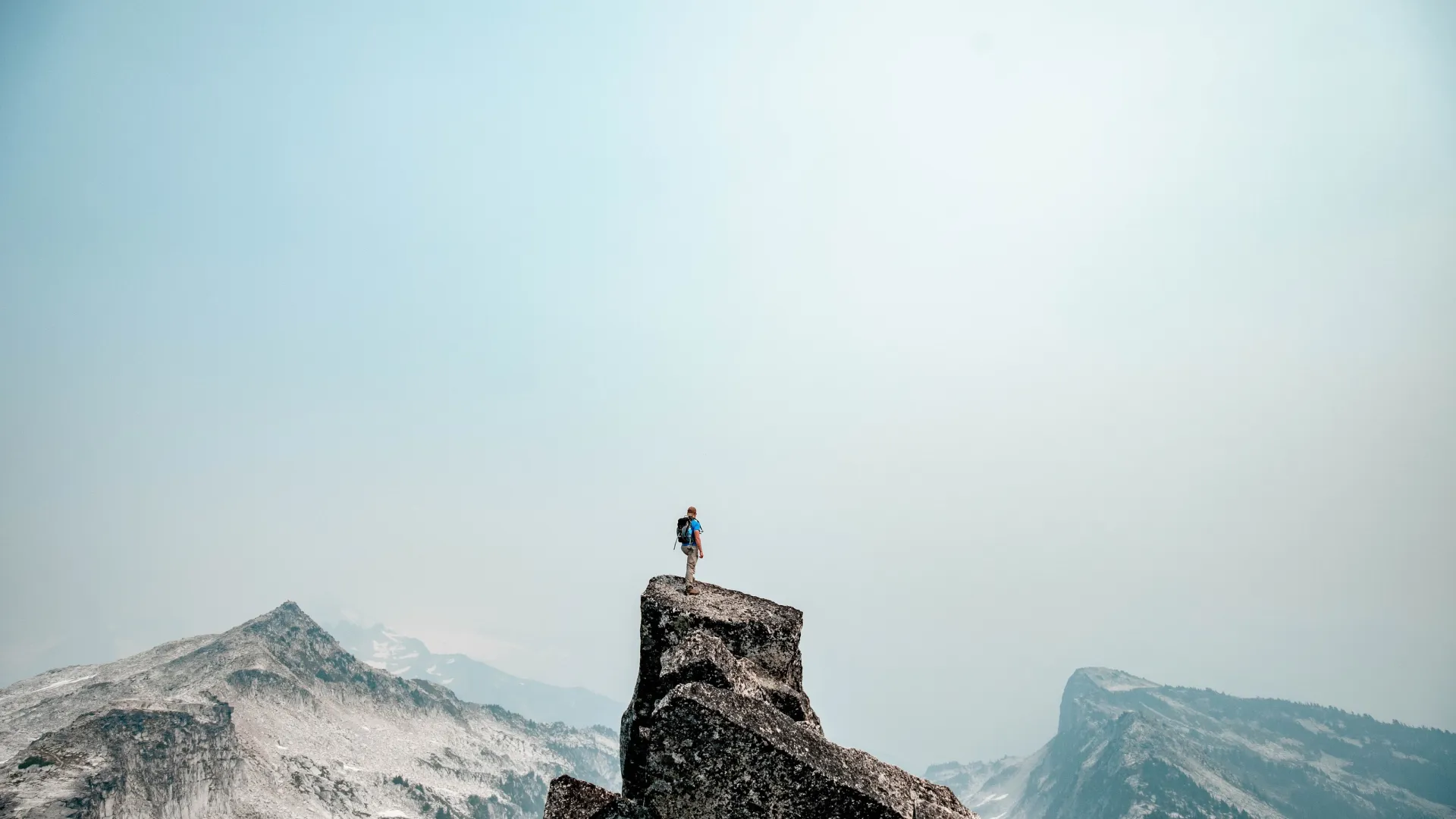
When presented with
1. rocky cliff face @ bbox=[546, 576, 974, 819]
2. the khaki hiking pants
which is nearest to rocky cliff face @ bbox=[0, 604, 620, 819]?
the khaki hiking pants

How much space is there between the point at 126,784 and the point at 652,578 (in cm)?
12273

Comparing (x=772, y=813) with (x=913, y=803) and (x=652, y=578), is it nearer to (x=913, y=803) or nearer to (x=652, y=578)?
(x=913, y=803)

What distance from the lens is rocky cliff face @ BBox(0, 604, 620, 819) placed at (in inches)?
3772

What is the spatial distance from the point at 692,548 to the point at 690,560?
0.42 m

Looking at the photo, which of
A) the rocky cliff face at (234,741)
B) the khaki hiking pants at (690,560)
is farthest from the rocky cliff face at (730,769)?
the rocky cliff face at (234,741)

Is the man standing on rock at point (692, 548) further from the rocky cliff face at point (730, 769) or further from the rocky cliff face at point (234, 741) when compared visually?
the rocky cliff face at point (234, 741)

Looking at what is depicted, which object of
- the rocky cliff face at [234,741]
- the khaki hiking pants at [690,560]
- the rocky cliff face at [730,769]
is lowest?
the rocky cliff face at [234,741]

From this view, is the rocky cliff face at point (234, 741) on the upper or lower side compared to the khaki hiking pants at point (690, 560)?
lower

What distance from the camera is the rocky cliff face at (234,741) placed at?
95812 mm

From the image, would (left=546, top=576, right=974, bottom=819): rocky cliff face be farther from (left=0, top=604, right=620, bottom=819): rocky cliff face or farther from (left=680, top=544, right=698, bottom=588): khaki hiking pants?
(left=0, top=604, right=620, bottom=819): rocky cliff face

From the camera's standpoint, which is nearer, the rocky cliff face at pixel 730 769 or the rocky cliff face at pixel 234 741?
the rocky cliff face at pixel 730 769

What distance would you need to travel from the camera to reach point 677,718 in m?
13.9

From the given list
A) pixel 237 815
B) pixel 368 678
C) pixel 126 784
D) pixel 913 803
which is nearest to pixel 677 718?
pixel 913 803

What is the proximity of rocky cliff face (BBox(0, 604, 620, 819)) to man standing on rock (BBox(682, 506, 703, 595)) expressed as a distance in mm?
108180
